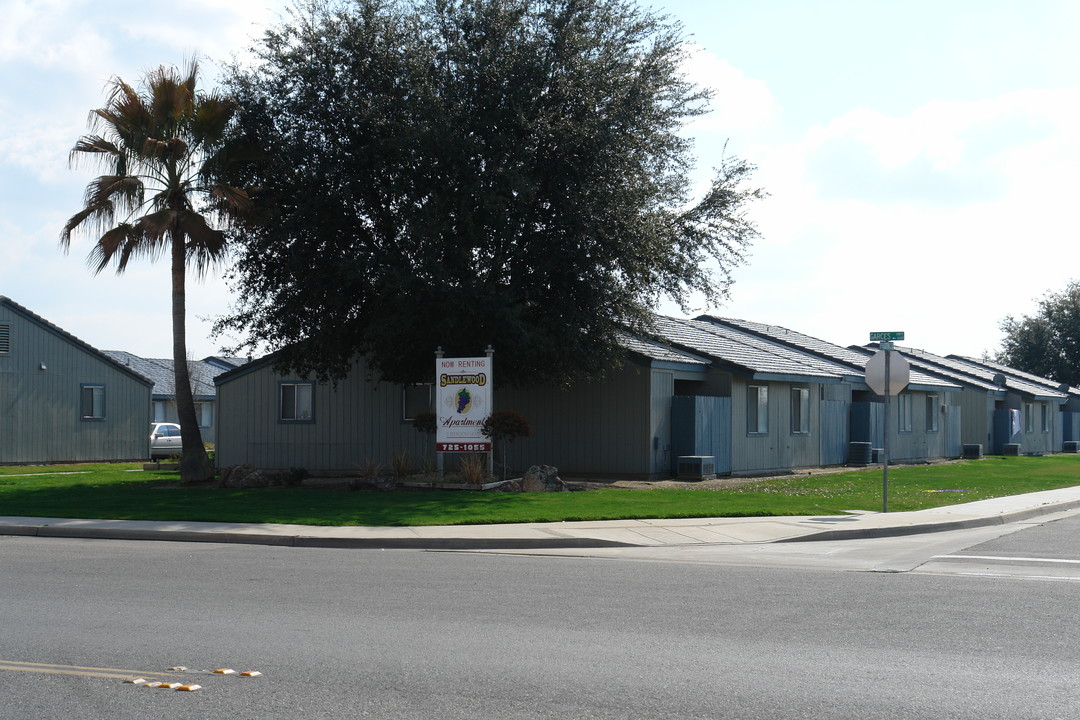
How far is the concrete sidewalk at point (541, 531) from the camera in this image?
15.5m

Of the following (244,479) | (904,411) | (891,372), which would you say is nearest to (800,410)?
(904,411)

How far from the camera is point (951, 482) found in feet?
91.1

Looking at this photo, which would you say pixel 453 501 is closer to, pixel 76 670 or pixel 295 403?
pixel 295 403

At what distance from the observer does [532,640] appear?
8.49 meters

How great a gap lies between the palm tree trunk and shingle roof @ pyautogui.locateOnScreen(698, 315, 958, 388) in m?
21.9

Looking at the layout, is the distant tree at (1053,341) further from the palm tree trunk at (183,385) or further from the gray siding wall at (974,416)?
the palm tree trunk at (183,385)

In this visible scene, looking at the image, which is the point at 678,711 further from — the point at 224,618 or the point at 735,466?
the point at 735,466

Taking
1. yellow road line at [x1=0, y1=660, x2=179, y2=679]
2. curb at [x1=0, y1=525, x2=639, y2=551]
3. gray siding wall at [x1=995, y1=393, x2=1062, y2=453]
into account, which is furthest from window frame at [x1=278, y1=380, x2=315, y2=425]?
gray siding wall at [x1=995, y1=393, x2=1062, y2=453]

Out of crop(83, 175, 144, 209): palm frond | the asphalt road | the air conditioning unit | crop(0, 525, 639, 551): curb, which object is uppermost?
crop(83, 175, 144, 209): palm frond

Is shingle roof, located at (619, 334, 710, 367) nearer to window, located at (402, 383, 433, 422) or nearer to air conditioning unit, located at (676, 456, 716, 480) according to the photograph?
air conditioning unit, located at (676, 456, 716, 480)

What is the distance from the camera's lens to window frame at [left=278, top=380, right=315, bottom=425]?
1270 inches

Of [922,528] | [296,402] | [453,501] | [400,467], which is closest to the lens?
[922,528]

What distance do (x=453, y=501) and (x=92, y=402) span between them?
2481 cm

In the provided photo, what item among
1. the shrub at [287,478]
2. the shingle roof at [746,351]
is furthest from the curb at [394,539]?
the shingle roof at [746,351]
